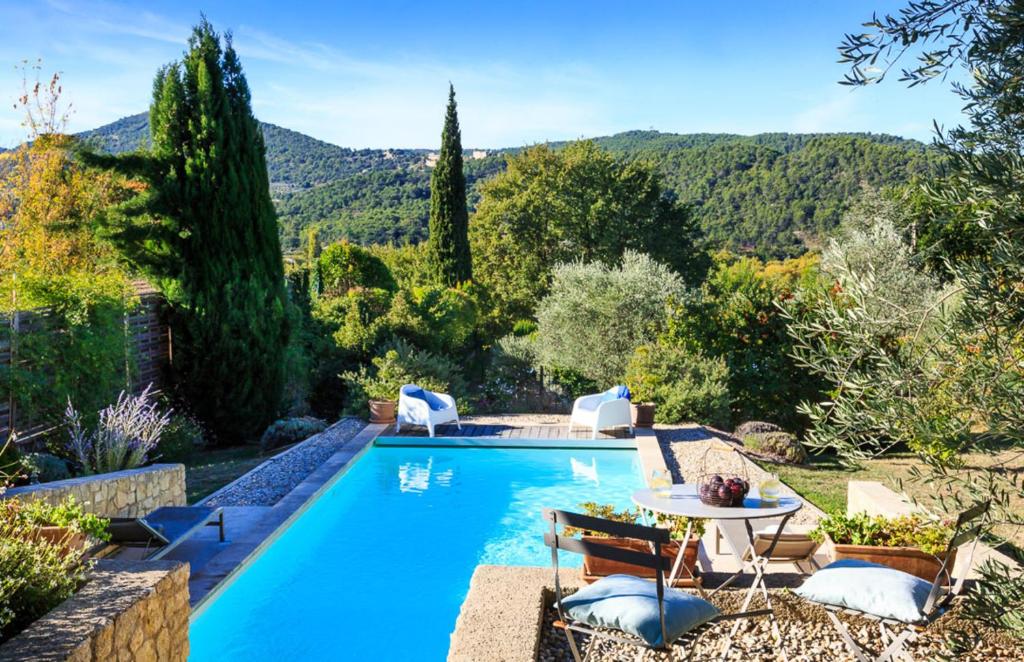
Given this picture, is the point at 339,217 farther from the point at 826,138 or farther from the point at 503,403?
the point at 503,403

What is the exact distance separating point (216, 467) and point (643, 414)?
243 inches

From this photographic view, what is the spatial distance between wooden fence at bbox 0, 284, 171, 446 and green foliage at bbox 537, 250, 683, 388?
689 centimetres

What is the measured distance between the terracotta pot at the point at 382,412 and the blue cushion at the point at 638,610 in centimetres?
955

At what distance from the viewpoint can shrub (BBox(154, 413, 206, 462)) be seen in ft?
35.8

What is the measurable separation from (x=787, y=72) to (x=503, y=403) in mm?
7920

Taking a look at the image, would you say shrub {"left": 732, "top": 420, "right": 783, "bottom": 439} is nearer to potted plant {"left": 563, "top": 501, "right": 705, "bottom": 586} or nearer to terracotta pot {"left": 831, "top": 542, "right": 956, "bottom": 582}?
potted plant {"left": 563, "top": 501, "right": 705, "bottom": 586}

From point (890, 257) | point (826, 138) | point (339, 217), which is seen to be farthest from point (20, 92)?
point (826, 138)

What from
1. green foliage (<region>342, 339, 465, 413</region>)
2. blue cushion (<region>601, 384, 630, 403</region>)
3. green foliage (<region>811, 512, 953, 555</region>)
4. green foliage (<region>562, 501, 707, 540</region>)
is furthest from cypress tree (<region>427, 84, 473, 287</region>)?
green foliage (<region>811, 512, 953, 555</region>)

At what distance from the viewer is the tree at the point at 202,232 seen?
12.7 m

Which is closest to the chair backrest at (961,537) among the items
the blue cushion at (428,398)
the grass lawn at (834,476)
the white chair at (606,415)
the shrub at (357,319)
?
the grass lawn at (834,476)

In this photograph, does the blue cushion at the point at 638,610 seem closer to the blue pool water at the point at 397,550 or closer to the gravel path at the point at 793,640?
the gravel path at the point at 793,640

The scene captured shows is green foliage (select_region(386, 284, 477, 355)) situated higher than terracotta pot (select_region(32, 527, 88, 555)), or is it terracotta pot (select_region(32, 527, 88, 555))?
green foliage (select_region(386, 284, 477, 355))

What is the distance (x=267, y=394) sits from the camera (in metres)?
13.4

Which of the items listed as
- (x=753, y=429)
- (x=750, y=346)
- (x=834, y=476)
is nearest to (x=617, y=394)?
(x=753, y=429)
